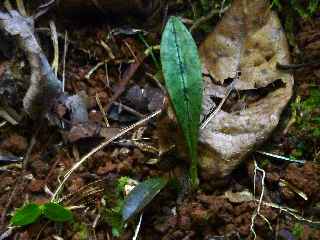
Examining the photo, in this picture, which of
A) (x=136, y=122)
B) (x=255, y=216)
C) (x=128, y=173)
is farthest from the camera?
(x=136, y=122)

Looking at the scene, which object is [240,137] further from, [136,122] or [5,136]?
[5,136]

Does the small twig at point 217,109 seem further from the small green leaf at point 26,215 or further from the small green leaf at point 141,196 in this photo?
the small green leaf at point 26,215

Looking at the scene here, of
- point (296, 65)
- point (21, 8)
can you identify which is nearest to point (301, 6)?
point (296, 65)

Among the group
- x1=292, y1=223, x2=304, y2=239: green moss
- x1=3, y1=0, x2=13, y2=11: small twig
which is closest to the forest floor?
x1=292, y1=223, x2=304, y2=239: green moss

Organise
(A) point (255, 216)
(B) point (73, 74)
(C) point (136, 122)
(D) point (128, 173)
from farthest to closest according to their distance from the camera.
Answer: (B) point (73, 74) → (C) point (136, 122) → (D) point (128, 173) → (A) point (255, 216)

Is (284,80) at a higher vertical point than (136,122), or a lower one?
higher

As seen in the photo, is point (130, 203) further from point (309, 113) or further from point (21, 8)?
point (21, 8)

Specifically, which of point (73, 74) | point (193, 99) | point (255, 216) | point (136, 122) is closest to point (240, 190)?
point (255, 216)
